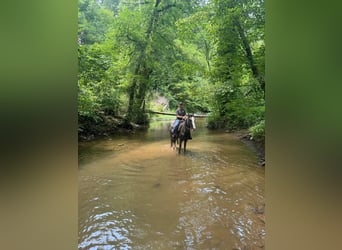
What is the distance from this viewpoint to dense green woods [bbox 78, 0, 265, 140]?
854 centimetres

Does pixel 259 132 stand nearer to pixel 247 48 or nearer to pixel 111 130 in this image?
pixel 247 48

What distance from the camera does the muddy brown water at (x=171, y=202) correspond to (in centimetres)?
331

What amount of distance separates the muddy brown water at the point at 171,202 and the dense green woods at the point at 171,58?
306 cm

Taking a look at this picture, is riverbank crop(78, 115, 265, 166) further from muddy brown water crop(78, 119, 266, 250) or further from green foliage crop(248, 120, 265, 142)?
muddy brown water crop(78, 119, 266, 250)

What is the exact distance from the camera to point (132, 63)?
15.1 metres

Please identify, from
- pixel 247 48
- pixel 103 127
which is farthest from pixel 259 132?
pixel 103 127

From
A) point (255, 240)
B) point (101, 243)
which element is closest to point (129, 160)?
point (101, 243)

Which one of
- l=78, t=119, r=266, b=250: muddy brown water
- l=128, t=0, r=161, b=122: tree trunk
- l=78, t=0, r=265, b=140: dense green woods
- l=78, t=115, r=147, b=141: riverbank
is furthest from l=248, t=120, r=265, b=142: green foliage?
l=128, t=0, r=161, b=122: tree trunk

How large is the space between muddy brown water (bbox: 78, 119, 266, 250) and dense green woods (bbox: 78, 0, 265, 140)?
10.0 ft

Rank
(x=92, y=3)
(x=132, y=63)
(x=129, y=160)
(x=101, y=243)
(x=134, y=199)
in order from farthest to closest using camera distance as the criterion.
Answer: (x=132, y=63) < (x=92, y=3) < (x=129, y=160) < (x=134, y=199) < (x=101, y=243)

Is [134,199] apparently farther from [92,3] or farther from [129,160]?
[92,3]
